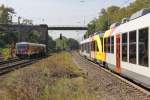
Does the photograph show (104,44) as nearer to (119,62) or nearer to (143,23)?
(119,62)

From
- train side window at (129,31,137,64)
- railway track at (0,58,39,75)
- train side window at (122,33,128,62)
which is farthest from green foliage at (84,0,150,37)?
train side window at (129,31,137,64)

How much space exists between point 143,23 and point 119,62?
705 cm

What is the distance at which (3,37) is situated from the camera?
117750 millimetres

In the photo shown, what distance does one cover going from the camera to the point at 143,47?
1812 centimetres

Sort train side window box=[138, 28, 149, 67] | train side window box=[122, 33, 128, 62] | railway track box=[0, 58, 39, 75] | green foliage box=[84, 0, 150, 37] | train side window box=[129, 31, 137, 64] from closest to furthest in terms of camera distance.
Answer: train side window box=[138, 28, 149, 67]
train side window box=[129, 31, 137, 64]
train side window box=[122, 33, 128, 62]
railway track box=[0, 58, 39, 75]
green foliage box=[84, 0, 150, 37]

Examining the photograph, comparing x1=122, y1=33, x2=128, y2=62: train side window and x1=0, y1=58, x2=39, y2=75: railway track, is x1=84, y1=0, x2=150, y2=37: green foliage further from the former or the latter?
x1=122, y1=33, x2=128, y2=62: train side window

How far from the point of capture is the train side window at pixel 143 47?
17.5m

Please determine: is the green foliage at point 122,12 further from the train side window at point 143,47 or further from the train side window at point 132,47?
the train side window at point 143,47

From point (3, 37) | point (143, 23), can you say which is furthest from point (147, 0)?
point (143, 23)

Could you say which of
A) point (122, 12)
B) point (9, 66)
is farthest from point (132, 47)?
point (122, 12)

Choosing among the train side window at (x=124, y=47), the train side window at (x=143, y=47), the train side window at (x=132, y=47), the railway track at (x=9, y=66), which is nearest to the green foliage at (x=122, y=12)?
the railway track at (x=9, y=66)

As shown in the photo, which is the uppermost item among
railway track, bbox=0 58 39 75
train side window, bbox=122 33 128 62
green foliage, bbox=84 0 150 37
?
green foliage, bbox=84 0 150 37

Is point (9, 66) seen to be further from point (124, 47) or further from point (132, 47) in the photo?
point (132, 47)

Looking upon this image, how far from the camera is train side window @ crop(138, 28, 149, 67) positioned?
1752 cm
